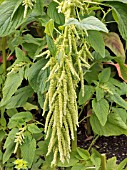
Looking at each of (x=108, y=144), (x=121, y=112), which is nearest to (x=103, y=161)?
(x=121, y=112)

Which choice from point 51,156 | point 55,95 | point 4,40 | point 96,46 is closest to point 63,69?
point 55,95

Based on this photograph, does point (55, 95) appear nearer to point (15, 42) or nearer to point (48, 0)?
point (48, 0)

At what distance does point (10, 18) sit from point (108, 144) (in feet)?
4.59

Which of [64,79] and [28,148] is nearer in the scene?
[64,79]

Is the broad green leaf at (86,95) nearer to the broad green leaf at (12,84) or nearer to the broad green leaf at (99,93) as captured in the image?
the broad green leaf at (99,93)

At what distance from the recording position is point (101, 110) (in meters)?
1.48

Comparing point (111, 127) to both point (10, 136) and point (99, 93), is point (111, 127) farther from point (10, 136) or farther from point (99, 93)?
point (10, 136)

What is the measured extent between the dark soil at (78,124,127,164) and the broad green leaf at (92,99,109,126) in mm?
901

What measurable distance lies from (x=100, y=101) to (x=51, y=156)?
1.02ft

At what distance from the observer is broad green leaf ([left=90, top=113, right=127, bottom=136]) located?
5.06 feet

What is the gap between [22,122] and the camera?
5.08ft

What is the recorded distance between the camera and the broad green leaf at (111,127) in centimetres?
154

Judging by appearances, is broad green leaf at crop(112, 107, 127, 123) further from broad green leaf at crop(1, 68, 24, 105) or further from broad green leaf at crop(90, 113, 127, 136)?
broad green leaf at crop(1, 68, 24, 105)

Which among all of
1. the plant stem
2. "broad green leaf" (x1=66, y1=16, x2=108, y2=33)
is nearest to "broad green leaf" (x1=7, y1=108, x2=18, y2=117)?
the plant stem
